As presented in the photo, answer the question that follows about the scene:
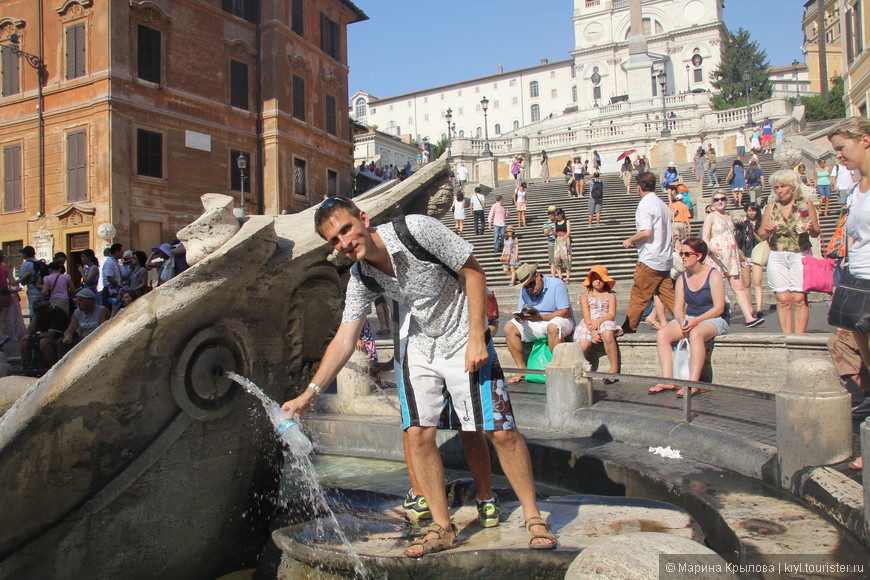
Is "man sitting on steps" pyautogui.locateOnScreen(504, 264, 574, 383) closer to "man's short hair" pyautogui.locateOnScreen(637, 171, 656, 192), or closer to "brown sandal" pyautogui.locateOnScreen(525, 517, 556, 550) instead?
"man's short hair" pyautogui.locateOnScreen(637, 171, 656, 192)

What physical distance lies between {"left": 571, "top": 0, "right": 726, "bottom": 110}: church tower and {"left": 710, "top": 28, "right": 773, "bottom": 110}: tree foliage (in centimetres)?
957

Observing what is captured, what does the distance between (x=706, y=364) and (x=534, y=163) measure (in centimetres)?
4123

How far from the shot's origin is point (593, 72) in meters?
84.6

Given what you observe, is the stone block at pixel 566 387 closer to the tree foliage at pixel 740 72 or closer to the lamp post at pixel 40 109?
the lamp post at pixel 40 109

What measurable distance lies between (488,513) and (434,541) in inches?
15.5

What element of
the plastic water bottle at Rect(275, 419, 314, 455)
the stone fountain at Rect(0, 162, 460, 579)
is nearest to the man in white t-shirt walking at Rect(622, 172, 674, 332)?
the stone fountain at Rect(0, 162, 460, 579)

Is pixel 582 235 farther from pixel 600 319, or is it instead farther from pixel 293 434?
pixel 293 434

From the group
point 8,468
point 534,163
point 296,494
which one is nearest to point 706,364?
point 296,494

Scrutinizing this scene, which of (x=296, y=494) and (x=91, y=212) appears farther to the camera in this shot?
(x=91, y=212)

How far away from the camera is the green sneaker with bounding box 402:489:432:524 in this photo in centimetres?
336

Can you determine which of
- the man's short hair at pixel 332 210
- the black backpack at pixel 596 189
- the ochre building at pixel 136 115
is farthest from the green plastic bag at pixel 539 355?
the ochre building at pixel 136 115

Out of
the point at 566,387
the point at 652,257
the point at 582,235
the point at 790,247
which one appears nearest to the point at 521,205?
the point at 582,235

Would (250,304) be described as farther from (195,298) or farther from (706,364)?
(706,364)

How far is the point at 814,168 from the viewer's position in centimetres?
2016
